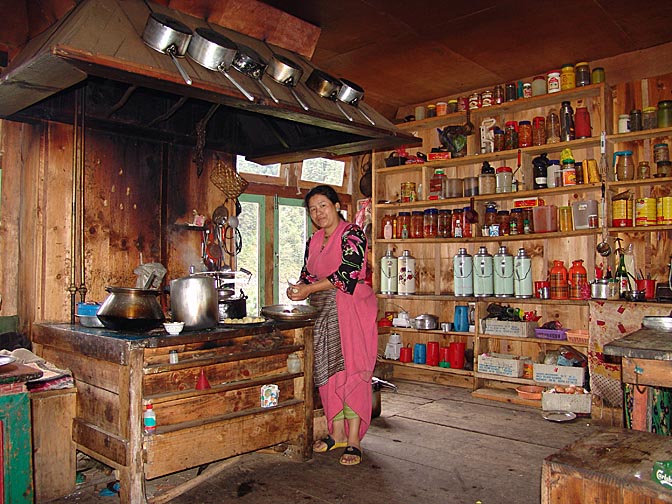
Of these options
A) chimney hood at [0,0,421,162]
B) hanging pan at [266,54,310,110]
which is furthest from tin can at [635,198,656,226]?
hanging pan at [266,54,310,110]

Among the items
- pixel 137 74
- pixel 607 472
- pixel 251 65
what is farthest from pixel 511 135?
pixel 607 472

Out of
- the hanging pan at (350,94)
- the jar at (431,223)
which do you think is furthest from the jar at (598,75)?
the hanging pan at (350,94)

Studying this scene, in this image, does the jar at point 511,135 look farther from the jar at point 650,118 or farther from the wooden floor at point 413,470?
the wooden floor at point 413,470

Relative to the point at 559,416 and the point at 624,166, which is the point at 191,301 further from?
the point at 624,166

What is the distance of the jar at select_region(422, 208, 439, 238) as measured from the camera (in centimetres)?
562

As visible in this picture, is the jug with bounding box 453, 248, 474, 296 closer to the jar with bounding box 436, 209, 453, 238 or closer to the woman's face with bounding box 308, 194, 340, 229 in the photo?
the jar with bounding box 436, 209, 453, 238

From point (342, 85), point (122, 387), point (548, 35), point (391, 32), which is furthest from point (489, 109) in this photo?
point (122, 387)

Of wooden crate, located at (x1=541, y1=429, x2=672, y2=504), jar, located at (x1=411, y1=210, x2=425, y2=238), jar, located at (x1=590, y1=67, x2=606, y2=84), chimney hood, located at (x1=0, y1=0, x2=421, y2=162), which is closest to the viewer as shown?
wooden crate, located at (x1=541, y1=429, x2=672, y2=504)

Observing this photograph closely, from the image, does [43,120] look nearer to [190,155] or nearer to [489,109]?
[190,155]

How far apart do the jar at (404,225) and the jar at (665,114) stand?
2.37 meters

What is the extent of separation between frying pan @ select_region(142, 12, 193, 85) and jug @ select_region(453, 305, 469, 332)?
3.70m

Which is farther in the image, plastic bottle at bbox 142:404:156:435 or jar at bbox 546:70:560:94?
jar at bbox 546:70:560:94

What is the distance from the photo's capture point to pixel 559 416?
13.9 ft

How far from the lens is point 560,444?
144 inches
